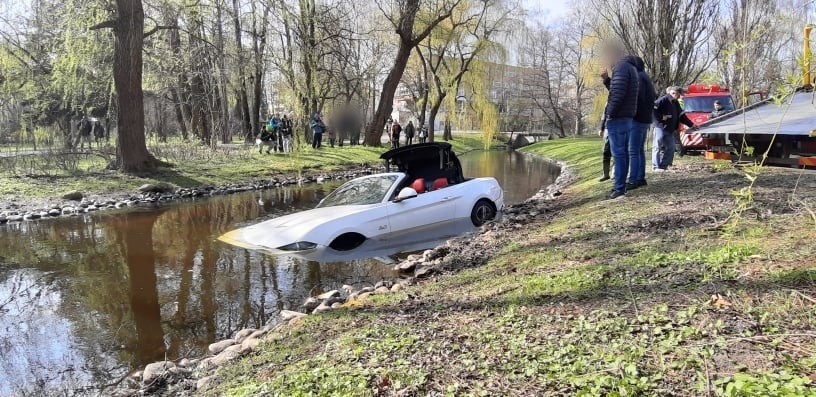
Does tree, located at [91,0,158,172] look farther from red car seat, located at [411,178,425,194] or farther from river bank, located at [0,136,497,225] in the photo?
red car seat, located at [411,178,425,194]

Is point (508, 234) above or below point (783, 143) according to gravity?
below

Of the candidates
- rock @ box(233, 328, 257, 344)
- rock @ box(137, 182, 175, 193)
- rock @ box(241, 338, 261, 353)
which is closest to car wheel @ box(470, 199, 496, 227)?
rock @ box(233, 328, 257, 344)

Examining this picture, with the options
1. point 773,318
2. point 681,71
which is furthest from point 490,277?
point 681,71

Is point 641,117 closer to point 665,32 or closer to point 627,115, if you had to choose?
point 627,115

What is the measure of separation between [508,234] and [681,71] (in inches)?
344

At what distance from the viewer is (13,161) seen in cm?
1675

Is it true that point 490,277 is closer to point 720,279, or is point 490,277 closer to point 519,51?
point 720,279

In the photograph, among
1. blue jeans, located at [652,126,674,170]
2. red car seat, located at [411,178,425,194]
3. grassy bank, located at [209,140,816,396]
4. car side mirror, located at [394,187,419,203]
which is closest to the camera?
grassy bank, located at [209,140,816,396]

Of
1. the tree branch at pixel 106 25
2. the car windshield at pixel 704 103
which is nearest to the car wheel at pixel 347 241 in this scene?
the tree branch at pixel 106 25

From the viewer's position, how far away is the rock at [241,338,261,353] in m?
4.74

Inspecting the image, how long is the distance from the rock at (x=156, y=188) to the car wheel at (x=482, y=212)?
10.3 meters

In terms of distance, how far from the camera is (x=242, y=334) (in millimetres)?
5445

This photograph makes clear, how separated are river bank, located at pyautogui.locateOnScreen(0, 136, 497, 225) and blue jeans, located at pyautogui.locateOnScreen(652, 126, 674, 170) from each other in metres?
12.2

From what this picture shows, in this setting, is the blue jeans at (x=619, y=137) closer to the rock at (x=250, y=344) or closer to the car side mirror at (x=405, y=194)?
the car side mirror at (x=405, y=194)
